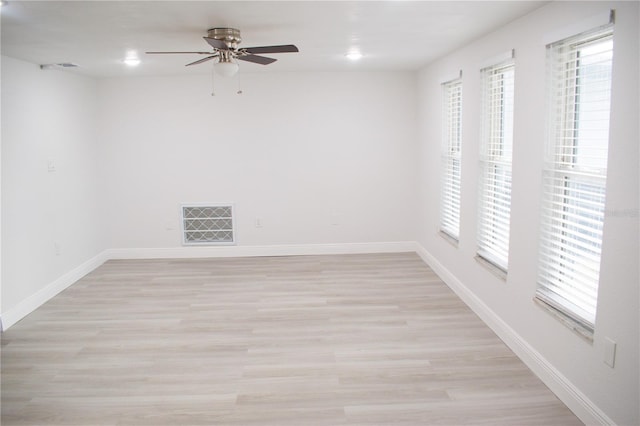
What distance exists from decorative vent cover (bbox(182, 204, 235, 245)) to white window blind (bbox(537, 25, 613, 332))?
413 cm

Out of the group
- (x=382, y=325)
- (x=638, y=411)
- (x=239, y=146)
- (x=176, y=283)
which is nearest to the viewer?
(x=638, y=411)

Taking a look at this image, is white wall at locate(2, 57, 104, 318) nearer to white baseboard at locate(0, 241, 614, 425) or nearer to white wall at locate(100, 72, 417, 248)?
white baseboard at locate(0, 241, 614, 425)

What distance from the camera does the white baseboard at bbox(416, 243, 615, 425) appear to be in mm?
2607

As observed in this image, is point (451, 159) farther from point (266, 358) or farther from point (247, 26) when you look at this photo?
point (266, 358)

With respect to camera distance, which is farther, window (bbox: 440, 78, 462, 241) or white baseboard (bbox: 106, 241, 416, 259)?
white baseboard (bbox: 106, 241, 416, 259)

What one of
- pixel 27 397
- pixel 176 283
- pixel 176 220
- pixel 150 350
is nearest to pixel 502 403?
pixel 150 350

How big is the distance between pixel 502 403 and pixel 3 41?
422cm

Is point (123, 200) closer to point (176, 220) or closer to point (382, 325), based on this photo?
point (176, 220)

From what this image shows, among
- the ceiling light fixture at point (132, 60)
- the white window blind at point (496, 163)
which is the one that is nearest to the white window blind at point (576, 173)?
the white window blind at point (496, 163)

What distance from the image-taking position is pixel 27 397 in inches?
119

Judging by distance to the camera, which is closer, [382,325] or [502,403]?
[502,403]

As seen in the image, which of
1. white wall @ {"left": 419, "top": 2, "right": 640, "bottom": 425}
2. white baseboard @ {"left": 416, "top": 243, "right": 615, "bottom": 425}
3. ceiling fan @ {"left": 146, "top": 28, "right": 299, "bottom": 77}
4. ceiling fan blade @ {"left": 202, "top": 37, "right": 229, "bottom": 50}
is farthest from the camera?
ceiling fan @ {"left": 146, "top": 28, "right": 299, "bottom": 77}

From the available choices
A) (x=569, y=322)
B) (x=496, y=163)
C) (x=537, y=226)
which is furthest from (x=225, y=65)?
(x=569, y=322)

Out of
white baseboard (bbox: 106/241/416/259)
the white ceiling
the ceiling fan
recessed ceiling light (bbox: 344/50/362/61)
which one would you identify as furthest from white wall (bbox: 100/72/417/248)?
the ceiling fan
